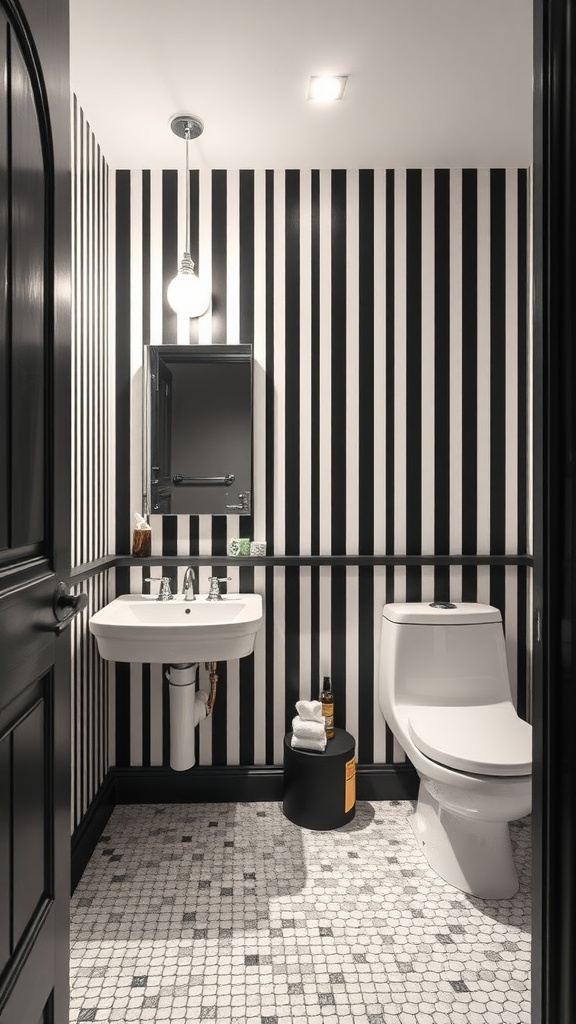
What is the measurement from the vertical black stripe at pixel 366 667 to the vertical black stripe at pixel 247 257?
1105mm

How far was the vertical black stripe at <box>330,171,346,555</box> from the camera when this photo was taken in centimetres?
241

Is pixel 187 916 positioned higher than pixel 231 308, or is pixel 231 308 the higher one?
pixel 231 308

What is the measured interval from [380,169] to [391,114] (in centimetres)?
37

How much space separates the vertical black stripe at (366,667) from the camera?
7.93ft

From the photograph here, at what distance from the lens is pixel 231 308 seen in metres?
2.41

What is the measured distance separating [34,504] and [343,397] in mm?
1695

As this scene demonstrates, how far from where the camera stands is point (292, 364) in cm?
242

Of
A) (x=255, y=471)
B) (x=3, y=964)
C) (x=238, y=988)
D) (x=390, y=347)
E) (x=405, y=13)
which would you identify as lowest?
(x=238, y=988)

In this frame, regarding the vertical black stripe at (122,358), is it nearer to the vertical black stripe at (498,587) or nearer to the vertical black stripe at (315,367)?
the vertical black stripe at (315,367)

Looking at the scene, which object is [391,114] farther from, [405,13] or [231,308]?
[231,308]

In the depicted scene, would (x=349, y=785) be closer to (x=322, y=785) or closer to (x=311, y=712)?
(x=322, y=785)
